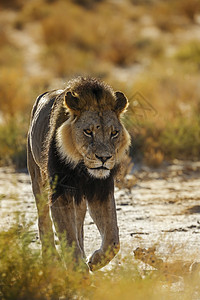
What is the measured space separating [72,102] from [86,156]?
0.45 meters

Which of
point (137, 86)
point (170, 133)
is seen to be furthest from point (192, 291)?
point (137, 86)

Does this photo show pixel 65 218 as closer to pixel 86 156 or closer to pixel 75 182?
pixel 75 182

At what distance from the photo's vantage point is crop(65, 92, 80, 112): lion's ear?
5.09 metres

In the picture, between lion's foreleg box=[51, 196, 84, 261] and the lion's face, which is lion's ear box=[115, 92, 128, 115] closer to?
the lion's face

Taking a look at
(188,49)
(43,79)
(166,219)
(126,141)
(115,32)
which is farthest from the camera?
(115,32)

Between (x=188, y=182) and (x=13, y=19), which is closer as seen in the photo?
(x=188, y=182)

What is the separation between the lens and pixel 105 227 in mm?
5215

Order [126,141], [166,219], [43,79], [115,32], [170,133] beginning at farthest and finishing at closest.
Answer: [115,32] → [43,79] → [170,133] → [166,219] → [126,141]

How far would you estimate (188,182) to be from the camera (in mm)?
9352

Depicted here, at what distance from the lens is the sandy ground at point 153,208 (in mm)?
6305

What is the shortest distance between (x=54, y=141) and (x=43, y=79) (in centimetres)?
1436

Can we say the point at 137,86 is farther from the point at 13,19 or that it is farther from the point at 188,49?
the point at 13,19

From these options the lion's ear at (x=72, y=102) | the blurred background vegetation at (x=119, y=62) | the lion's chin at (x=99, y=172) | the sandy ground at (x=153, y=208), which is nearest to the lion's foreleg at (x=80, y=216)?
the sandy ground at (x=153, y=208)

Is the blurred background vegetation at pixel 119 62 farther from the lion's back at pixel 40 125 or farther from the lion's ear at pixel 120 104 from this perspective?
the lion's ear at pixel 120 104
